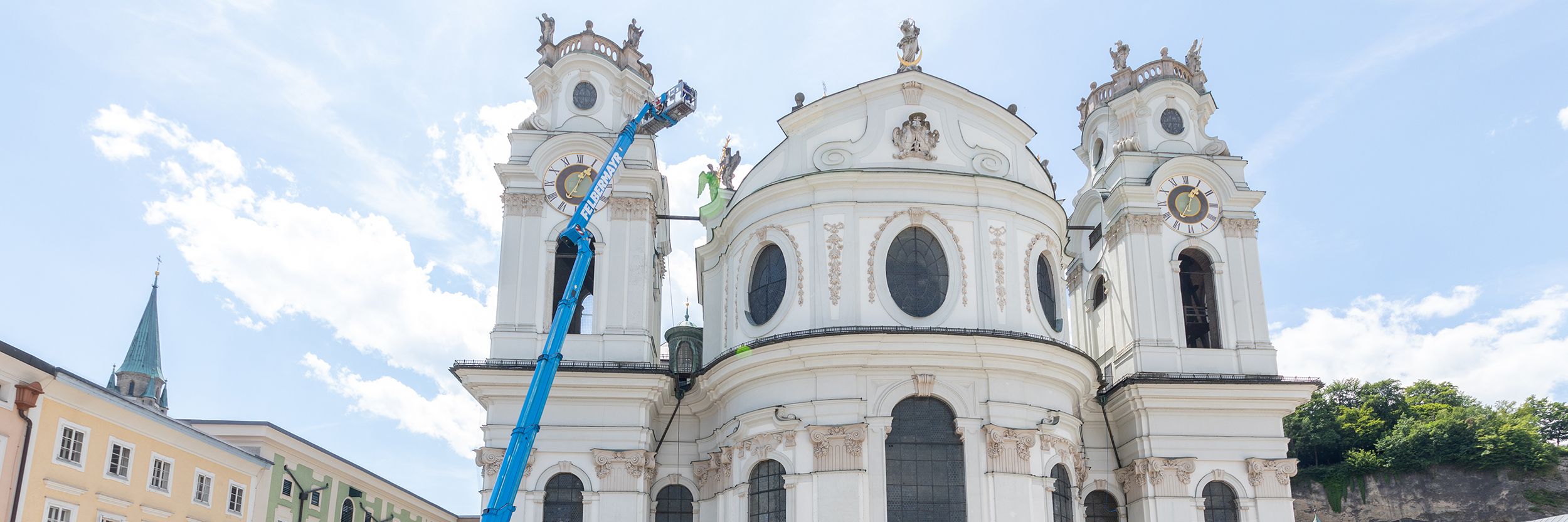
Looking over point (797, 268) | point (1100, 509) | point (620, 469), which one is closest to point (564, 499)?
point (620, 469)

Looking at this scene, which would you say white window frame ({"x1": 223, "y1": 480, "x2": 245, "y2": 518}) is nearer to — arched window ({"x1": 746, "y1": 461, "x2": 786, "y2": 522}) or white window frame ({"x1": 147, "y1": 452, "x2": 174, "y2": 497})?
white window frame ({"x1": 147, "y1": 452, "x2": 174, "y2": 497})

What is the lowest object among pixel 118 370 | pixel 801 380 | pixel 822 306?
pixel 801 380

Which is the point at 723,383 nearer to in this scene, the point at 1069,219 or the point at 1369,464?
the point at 1069,219

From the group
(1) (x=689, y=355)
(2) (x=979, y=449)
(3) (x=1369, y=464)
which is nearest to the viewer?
(2) (x=979, y=449)

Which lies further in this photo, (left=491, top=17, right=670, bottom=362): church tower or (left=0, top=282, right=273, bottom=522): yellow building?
(left=491, top=17, right=670, bottom=362): church tower

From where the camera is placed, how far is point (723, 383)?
95.9 feet

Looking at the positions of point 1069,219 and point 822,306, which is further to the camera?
point 1069,219

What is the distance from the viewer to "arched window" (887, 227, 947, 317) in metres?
28.9

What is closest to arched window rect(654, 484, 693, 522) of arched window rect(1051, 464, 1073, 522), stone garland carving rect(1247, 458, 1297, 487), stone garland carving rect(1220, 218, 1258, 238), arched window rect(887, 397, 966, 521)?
arched window rect(887, 397, 966, 521)

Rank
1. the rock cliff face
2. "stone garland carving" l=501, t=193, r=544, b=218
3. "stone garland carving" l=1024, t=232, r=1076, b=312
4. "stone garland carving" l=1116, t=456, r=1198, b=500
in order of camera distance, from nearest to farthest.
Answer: "stone garland carving" l=1024, t=232, r=1076, b=312, "stone garland carving" l=1116, t=456, r=1198, b=500, "stone garland carving" l=501, t=193, r=544, b=218, the rock cliff face

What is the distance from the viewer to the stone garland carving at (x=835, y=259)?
28562 millimetres

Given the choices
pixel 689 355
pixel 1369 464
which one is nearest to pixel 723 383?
pixel 689 355

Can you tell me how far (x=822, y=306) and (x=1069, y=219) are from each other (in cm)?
1296

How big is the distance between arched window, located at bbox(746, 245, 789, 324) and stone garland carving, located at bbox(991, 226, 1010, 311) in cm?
496
